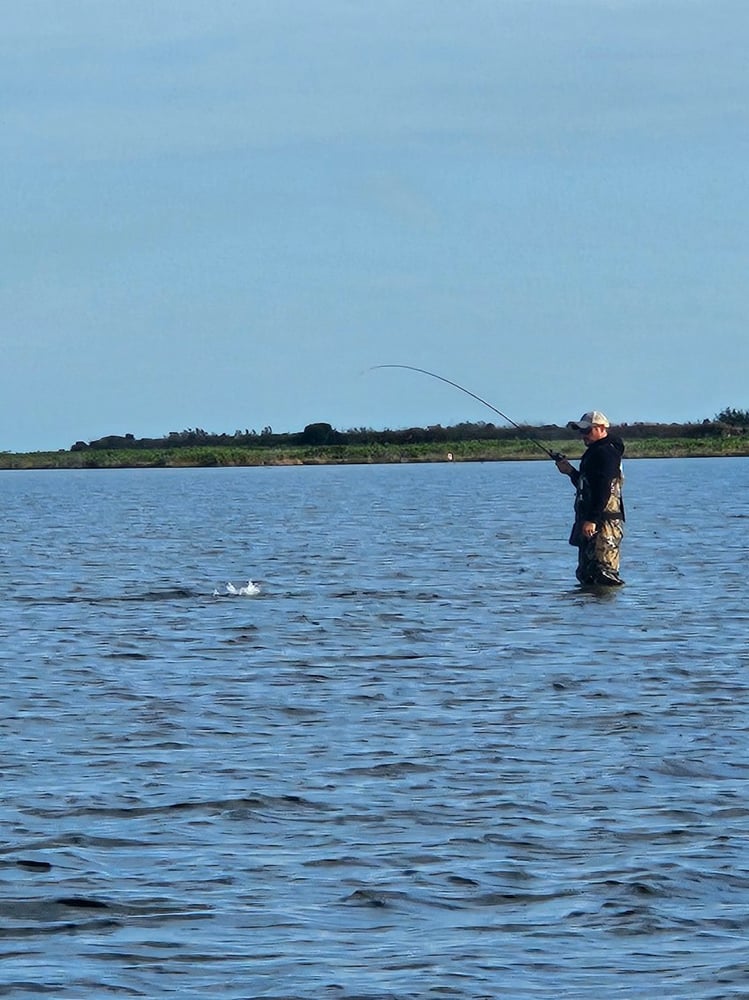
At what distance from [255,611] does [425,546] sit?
46.8 feet

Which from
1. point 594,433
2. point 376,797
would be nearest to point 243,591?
point 594,433

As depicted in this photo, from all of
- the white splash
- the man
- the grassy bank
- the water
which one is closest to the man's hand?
the man

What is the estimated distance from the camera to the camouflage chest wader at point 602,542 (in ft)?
63.6

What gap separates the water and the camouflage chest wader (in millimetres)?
341

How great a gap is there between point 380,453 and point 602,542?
102 meters

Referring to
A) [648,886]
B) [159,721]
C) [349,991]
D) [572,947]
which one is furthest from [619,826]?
[159,721]

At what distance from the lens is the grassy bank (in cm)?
11944

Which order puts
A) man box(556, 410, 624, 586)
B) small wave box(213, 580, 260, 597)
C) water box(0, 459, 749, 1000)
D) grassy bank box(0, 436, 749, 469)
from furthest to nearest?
grassy bank box(0, 436, 749, 469), small wave box(213, 580, 260, 597), man box(556, 410, 624, 586), water box(0, 459, 749, 1000)

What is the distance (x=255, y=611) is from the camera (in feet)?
69.5

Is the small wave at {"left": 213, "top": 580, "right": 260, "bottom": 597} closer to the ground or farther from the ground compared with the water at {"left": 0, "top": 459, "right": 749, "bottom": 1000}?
farther from the ground

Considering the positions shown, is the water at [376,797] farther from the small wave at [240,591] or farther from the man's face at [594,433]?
the man's face at [594,433]

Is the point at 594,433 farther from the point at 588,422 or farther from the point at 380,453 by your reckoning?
the point at 380,453

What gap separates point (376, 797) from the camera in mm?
10016

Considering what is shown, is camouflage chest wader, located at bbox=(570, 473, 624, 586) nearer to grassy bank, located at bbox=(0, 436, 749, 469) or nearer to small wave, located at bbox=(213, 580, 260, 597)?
small wave, located at bbox=(213, 580, 260, 597)
